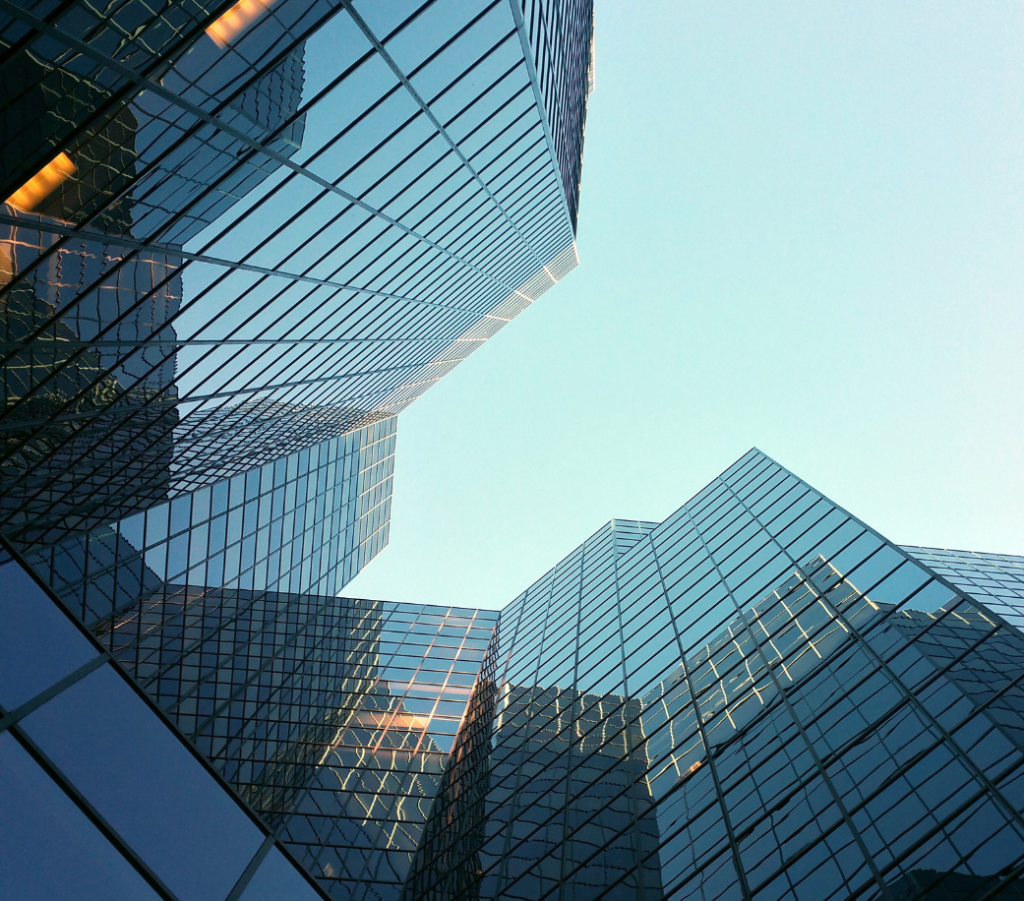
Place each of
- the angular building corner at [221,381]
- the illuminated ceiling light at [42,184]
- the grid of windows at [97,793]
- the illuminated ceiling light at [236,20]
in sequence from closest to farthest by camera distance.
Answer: the grid of windows at [97,793] < the angular building corner at [221,381] < the illuminated ceiling light at [42,184] < the illuminated ceiling light at [236,20]

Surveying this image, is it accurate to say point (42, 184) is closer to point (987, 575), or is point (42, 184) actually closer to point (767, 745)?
point (767, 745)

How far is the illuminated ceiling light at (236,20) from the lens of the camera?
10.1 meters

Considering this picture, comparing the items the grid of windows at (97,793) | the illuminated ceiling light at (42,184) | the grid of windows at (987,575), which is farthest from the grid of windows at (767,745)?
the illuminated ceiling light at (42,184)

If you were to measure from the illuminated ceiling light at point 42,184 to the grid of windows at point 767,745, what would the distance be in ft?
50.1

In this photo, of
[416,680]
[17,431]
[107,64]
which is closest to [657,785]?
[17,431]

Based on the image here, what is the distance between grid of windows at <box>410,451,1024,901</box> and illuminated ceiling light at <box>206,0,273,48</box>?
1543 cm

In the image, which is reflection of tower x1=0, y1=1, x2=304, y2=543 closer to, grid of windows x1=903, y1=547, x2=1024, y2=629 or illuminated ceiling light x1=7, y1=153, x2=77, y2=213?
illuminated ceiling light x1=7, y1=153, x2=77, y2=213

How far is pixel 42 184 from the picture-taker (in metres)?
9.85

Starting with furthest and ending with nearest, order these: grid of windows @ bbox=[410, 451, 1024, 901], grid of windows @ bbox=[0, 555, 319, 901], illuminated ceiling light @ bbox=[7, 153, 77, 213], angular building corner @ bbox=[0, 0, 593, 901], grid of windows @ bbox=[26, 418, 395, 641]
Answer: grid of windows @ bbox=[26, 418, 395, 641] < grid of windows @ bbox=[410, 451, 1024, 901] < illuminated ceiling light @ bbox=[7, 153, 77, 213] < angular building corner @ bbox=[0, 0, 593, 901] < grid of windows @ bbox=[0, 555, 319, 901]

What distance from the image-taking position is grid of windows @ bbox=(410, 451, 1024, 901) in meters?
11.7

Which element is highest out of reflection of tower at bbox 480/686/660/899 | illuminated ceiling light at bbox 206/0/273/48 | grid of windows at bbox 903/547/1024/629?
illuminated ceiling light at bbox 206/0/273/48

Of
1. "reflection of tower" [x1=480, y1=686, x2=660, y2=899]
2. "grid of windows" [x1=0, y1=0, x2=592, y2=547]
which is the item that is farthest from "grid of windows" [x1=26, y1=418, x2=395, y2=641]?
"reflection of tower" [x1=480, y1=686, x2=660, y2=899]

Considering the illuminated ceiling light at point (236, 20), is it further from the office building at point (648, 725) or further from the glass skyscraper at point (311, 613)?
the office building at point (648, 725)

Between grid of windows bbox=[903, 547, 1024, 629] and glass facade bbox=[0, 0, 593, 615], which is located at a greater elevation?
glass facade bbox=[0, 0, 593, 615]
